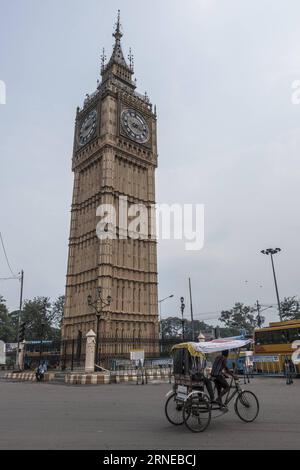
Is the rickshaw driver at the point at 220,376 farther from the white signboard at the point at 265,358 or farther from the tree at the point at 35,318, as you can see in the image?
the tree at the point at 35,318

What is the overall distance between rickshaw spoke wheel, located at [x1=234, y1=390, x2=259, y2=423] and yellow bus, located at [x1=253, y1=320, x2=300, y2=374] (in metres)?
14.7

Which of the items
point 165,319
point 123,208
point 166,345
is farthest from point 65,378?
point 165,319

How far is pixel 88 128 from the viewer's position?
47.3 m

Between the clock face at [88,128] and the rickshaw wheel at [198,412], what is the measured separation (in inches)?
1699

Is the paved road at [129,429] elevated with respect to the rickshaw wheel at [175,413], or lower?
Result: lower

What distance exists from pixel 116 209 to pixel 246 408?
35677 millimetres

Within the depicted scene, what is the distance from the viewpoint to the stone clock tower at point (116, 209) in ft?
128

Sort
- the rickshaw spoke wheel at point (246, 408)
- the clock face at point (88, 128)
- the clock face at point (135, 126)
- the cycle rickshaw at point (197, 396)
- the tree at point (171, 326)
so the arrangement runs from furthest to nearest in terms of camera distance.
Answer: the tree at point (171, 326) → the clock face at point (88, 128) → the clock face at point (135, 126) → the rickshaw spoke wheel at point (246, 408) → the cycle rickshaw at point (197, 396)

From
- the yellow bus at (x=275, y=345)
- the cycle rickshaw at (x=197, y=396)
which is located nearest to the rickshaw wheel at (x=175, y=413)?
the cycle rickshaw at (x=197, y=396)

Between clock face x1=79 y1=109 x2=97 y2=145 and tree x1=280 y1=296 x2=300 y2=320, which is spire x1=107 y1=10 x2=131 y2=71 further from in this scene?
tree x1=280 y1=296 x2=300 y2=320

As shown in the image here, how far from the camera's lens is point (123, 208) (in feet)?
139

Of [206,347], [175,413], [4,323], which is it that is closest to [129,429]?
[175,413]

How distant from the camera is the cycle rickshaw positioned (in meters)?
6.89

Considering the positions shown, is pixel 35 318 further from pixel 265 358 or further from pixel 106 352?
pixel 265 358
